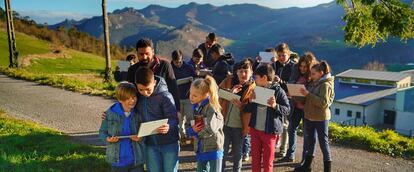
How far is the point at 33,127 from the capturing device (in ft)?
31.4

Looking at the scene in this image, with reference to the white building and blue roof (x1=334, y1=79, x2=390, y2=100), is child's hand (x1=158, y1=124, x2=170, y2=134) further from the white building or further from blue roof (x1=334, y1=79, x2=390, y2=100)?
blue roof (x1=334, y1=79, x2=390, y2=100)

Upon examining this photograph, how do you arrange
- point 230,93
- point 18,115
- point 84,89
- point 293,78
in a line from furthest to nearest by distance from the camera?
point 84,89
point 18,115
point 293,78
point 230,93

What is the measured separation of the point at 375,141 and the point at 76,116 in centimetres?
768

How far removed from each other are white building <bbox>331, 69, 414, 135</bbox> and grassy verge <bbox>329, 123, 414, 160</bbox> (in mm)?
27925

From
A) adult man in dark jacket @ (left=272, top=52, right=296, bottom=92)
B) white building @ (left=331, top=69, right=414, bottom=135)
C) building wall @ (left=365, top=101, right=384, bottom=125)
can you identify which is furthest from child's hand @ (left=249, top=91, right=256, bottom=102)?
building wall @ (left=365, top=101, right=384, bottom=125)

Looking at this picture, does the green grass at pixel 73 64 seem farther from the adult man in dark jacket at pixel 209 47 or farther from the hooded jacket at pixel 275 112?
the hooded jacket at pixel 275 112

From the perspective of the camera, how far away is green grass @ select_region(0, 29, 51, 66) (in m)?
40.8

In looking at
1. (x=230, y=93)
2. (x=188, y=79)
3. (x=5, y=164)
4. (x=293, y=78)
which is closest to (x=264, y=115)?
(x=230, y=93)

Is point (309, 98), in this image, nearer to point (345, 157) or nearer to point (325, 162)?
point (325, 162)

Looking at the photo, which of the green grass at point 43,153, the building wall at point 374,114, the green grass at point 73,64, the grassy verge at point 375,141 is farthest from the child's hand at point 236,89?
the building wall at point 374,114

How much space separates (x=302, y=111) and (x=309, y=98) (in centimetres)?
87

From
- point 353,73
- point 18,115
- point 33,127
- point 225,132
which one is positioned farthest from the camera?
point 353,73

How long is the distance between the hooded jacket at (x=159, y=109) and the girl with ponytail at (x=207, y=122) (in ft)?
0.84

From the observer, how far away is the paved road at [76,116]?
755 cm
